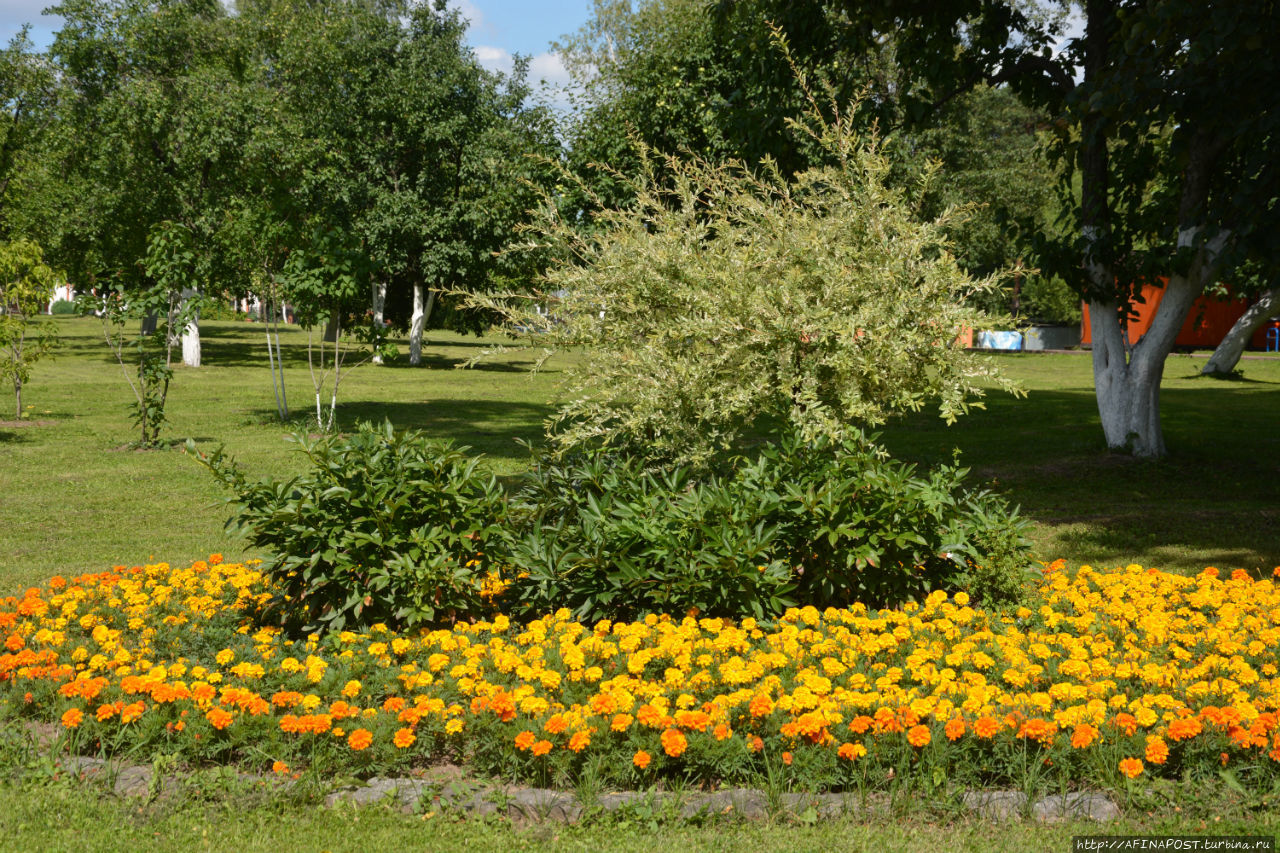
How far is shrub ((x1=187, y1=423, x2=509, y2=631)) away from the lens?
4.80 meters

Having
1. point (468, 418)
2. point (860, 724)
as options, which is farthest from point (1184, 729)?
point (468, 418)

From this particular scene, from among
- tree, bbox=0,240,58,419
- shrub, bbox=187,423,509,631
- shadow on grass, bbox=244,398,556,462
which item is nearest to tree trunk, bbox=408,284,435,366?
shadow on grass, bbox=244,398,556,462

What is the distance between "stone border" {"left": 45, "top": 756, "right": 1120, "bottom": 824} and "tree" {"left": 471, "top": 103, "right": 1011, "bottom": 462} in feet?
8.49

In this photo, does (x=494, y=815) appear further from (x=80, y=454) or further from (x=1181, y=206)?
(x=80, y=454)

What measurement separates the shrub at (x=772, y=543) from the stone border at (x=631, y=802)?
55.9 inches

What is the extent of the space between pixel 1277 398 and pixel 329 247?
17.4 metres

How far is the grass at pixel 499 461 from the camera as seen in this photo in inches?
297

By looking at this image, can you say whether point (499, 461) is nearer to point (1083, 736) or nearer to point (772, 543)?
point (772, 543)

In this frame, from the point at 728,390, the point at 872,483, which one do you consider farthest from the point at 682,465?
the point at 872,483

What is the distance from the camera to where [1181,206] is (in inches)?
416

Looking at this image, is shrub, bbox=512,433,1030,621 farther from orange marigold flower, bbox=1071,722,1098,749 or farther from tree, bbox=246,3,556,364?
tree, bbox=246,3,556,364

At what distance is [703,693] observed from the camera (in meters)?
4.03

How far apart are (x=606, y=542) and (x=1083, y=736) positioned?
2.24m

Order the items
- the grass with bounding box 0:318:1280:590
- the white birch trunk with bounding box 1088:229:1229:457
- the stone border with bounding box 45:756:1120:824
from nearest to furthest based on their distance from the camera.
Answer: the stone border with bounding box 45:756:1120:824, the grass with bounding box 0:318:1280:590, the white birch trunk with bounding box 1088:229:1229:457
